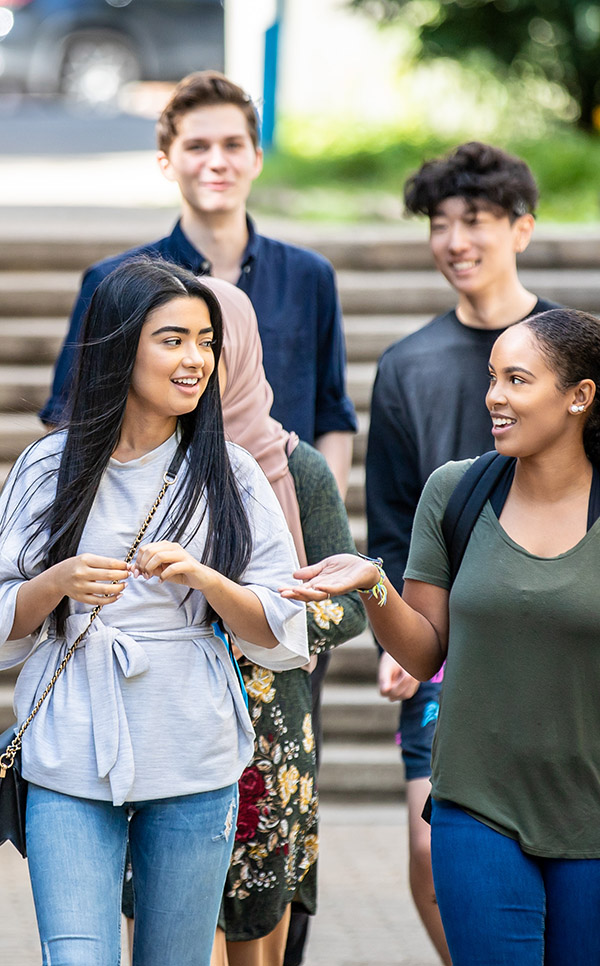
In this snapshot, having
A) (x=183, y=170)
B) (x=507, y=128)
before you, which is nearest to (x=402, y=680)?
(x=183, y=170)

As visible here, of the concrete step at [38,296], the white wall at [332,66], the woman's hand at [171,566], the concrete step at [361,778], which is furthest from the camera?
the white wall at [332,66]

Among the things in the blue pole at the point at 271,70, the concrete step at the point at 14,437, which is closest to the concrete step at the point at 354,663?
the concrete step at the point at 14,437

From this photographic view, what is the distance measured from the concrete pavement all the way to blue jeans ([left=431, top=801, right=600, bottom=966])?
6.23 ft

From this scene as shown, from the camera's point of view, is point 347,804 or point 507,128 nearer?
point 347,804

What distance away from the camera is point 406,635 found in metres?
2.97

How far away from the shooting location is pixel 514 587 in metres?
2.85

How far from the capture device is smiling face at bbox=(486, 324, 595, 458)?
9.53 feet

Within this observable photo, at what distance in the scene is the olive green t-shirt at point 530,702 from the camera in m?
2.80

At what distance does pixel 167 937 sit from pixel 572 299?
17.3 feet

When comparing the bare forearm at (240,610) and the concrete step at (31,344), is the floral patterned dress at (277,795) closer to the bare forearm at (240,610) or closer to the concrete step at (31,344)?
the bare forearm at (240,610)

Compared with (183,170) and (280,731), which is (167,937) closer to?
(280,731)

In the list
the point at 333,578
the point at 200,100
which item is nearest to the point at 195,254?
the point at 200,100

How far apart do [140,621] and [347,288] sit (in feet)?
16.5

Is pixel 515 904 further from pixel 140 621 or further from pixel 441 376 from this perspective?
pixel 441 376
